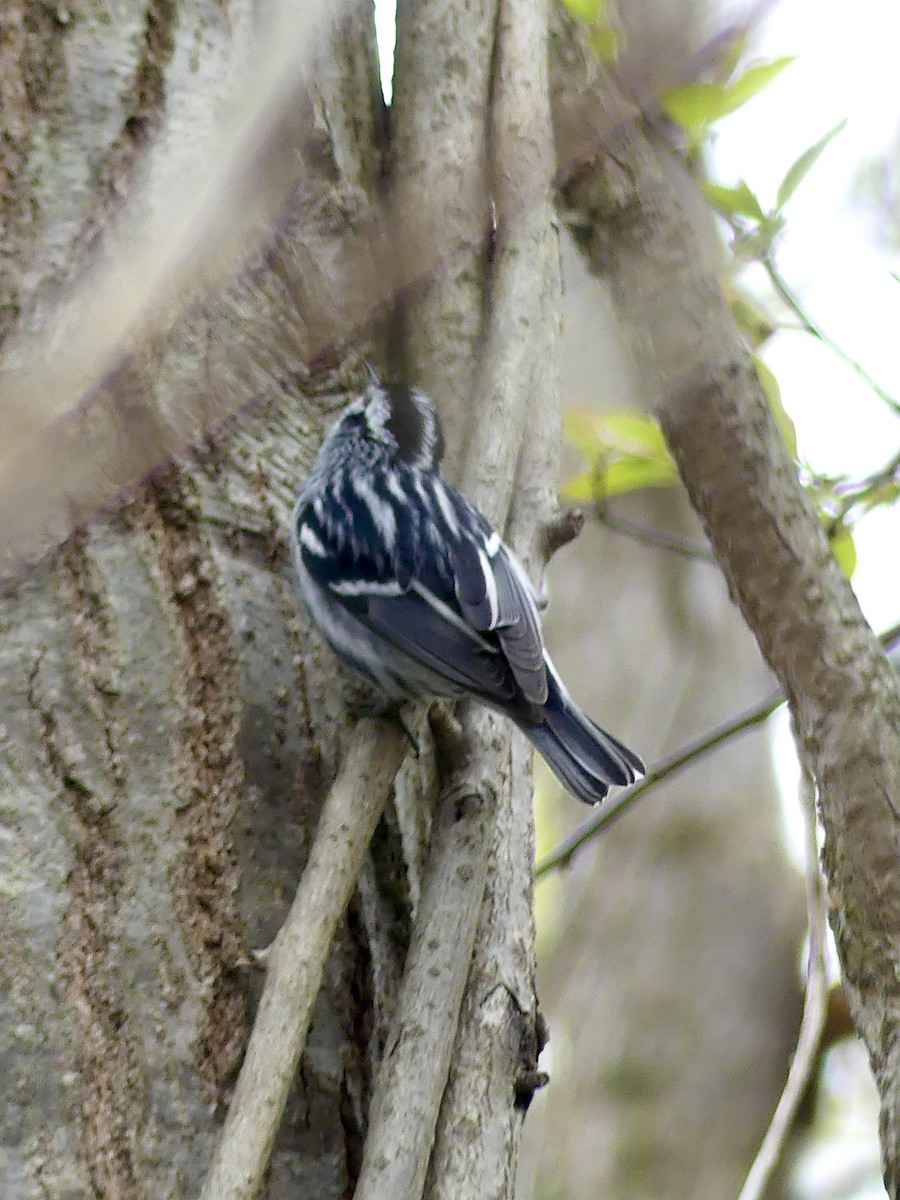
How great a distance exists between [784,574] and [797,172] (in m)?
0.64

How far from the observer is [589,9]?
2111mm

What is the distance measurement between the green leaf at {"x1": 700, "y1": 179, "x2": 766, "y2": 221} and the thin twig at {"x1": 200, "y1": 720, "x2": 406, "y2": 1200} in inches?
38.2

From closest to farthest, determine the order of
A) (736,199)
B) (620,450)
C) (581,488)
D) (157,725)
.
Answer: (157,725), (736,199), (620,450), (581,488)

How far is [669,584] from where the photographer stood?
404 cm

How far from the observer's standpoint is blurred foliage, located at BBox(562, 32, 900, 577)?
1979mm

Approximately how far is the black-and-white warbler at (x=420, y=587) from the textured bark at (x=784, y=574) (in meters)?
0.30

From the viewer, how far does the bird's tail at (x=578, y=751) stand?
1.92m

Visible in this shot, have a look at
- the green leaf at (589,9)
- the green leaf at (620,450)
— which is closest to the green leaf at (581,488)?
the green leaf at (620,450)

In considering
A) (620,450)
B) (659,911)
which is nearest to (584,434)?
(620,450)

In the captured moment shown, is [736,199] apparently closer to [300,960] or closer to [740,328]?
[740,328]

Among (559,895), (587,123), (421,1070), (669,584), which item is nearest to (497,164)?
(587,123)

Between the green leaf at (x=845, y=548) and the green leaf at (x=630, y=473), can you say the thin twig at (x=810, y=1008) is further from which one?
the green leaf at (x=630, y=473)

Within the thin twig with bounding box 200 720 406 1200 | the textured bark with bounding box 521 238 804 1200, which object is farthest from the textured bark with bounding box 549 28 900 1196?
the textured bark with bounding box 521 238 804 1200

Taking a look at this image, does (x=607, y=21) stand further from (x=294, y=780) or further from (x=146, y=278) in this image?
(x=294, y=780)
